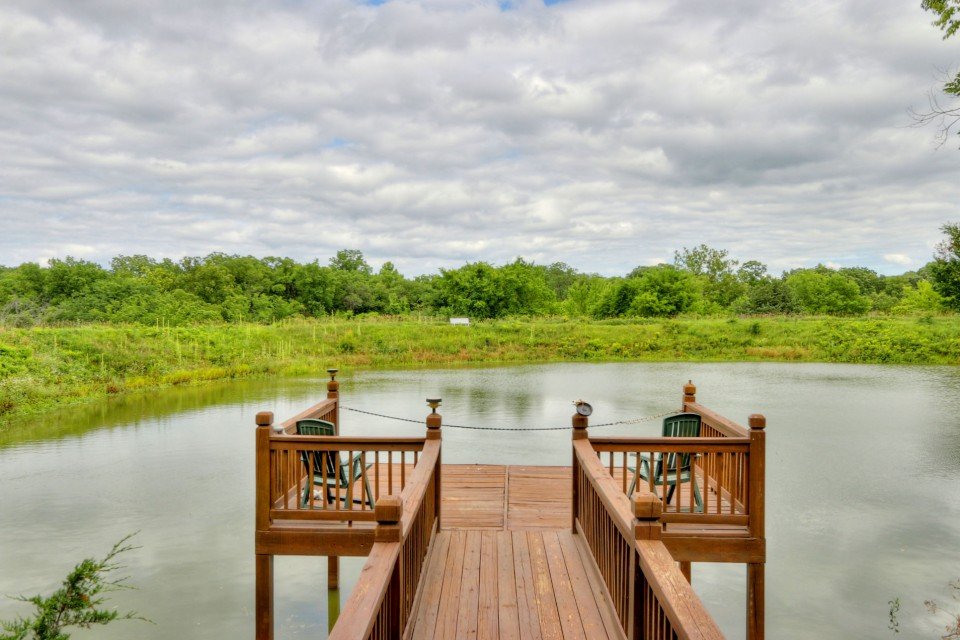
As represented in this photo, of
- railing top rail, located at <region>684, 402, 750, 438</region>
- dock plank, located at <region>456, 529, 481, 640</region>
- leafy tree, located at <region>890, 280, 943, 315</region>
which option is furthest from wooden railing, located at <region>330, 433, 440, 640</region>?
leafy tree, located at <region>890, 280, 943, 315</region>

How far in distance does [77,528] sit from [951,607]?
9022 mm

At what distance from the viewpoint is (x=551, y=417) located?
1385 centimetres

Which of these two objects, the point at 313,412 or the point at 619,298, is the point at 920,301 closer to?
the point at 619,298

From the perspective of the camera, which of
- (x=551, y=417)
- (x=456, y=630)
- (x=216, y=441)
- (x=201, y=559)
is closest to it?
(x=456, y=630)

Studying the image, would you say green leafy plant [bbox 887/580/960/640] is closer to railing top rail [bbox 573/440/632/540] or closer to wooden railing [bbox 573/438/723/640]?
wooden railing [bbox 573/438/723/640]

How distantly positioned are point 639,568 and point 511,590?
1.35 metres

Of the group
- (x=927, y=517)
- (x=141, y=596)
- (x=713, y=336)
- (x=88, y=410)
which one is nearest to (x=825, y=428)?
(x=927, y=517)

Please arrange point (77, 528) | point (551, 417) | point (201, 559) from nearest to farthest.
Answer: point (201, 559) → point (77, 528) → point (551, 417)

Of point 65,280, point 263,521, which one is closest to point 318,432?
point 263,521

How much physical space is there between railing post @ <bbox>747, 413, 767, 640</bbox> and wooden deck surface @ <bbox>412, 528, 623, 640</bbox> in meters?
1.19

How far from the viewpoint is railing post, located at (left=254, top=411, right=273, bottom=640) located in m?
4.39

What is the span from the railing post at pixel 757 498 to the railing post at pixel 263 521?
329 centimetres

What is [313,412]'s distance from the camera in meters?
5.69

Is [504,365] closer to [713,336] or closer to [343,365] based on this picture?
[343,365]
